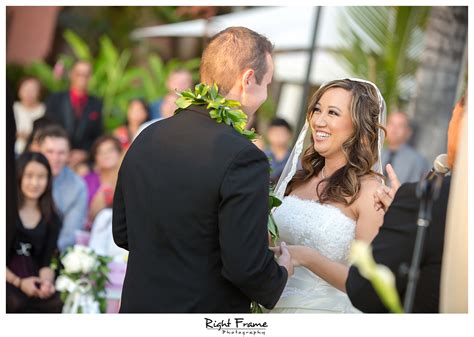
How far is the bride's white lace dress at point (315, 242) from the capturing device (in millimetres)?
4285

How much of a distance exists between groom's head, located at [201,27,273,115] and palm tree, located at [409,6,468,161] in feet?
21.5

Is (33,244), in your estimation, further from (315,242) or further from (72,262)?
(315,242)

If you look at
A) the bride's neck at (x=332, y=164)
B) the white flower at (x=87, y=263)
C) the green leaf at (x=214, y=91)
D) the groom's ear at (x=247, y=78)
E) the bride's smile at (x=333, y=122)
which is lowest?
the white flower at (x=87, y=263)

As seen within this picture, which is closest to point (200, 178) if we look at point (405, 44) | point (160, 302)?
point (160, 302)

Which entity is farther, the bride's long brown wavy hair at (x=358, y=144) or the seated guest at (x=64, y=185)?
the seated guest at (x=64, y=185)

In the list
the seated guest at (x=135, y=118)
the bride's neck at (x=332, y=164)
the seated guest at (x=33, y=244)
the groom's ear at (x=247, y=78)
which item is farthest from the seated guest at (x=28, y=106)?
the groom's ear at (x=247, y=78)

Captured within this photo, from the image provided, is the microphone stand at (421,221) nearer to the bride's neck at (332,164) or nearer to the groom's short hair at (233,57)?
the groom's short hair at (233,57)

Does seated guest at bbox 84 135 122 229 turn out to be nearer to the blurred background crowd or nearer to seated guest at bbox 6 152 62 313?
the blurred background crowd

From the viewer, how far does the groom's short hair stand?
12.3ft

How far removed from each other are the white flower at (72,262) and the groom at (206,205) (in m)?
2.68

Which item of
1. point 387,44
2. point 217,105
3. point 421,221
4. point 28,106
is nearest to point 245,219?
point 217,105

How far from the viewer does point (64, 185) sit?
7922mm

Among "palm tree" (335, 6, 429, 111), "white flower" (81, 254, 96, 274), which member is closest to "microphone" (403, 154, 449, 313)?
"white flower" (81, 254, 96, 274)

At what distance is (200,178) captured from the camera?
11.6 feet
